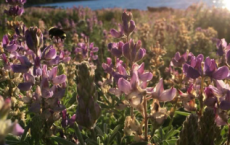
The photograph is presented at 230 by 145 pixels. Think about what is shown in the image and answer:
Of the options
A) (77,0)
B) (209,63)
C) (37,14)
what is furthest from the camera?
(77,0)

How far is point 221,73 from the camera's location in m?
1.27

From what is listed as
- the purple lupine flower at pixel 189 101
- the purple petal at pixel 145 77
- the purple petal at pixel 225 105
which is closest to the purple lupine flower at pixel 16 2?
the purple petal at pixel 145 77

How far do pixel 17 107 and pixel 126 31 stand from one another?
1.04 metres

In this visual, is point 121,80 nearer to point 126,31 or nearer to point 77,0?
point 126,31

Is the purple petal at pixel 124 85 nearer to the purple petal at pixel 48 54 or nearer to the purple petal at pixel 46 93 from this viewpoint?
the purple petal at pixel 46 93

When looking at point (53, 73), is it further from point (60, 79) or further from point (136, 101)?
point (136, 101)

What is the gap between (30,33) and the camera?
4.77ft

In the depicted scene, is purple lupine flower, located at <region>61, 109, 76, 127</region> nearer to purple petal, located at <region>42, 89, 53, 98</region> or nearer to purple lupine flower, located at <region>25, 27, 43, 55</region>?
purple petal, located at <region>42, 89, 53, 98</region>

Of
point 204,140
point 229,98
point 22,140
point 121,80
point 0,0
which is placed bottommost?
point 22,140

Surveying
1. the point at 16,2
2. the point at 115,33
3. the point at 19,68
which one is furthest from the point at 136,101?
the point at 16,2

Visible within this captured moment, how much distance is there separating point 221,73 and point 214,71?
4cm

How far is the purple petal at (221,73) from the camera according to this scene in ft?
4.14

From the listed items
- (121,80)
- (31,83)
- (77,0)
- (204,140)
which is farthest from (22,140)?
(77,0)

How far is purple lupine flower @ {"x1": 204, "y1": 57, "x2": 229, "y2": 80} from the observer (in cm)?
126
